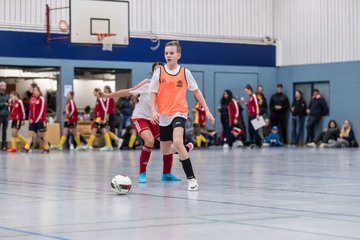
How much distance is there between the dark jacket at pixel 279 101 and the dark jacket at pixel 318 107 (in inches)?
69.0

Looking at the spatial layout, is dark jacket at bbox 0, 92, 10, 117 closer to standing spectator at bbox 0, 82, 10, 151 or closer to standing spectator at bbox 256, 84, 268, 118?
standing spectator at bbox 0, 82, 10, 151

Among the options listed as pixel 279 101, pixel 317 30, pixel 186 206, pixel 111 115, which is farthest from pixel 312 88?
pixel 186 206

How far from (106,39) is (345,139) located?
10614 mm

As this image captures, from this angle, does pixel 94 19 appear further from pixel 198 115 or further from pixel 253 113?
pixel 253 113

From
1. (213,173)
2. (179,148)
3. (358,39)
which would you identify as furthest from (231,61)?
(179,148)

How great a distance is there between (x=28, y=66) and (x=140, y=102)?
63.9ft

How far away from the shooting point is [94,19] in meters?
31.3

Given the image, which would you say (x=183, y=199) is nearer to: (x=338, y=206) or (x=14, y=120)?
(x=338, y=206)

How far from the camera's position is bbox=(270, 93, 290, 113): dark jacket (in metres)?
36.7

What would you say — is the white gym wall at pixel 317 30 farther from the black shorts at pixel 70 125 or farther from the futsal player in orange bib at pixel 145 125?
the futsal player in orange bib at pixel 145 125

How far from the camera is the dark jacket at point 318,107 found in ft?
→ 115

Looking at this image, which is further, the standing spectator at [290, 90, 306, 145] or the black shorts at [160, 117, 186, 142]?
the standing spectator at [290, 90, 306, 145]

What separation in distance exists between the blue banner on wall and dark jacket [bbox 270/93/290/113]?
2158mm

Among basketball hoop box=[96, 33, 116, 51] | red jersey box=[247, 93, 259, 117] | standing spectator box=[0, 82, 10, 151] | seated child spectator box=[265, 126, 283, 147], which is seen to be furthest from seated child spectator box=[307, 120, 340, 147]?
standing spectator box=[0, 82, 10, 151]
